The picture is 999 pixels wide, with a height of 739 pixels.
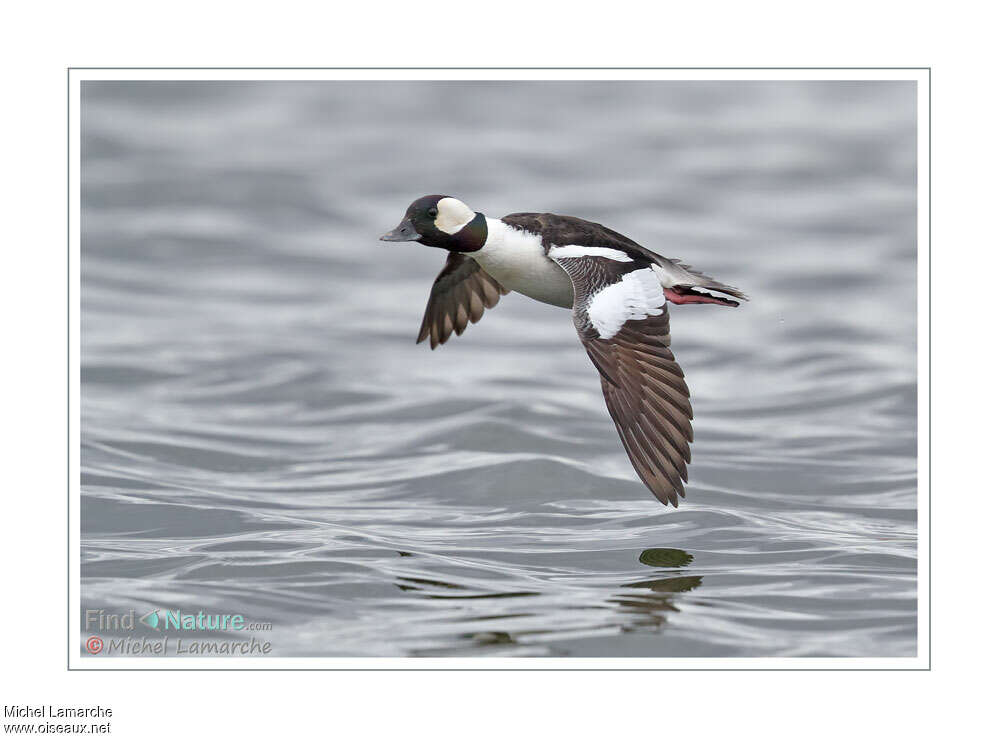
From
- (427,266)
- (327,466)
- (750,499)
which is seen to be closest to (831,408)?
(750,499)

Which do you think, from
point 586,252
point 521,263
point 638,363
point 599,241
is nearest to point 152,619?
point 638,363

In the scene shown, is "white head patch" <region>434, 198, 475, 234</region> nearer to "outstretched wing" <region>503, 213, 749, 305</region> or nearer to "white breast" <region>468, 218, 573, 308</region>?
"white breast" <region>468, 218, 573, 308</region>

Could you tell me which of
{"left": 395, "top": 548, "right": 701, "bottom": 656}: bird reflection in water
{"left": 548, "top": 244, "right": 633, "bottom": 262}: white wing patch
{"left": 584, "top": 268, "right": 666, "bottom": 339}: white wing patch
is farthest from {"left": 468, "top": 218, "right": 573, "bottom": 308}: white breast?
{"left": 395, "top": 548, "right": 701, "bottom": 656}: bird reflection in water

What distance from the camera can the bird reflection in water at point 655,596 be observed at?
5.41m

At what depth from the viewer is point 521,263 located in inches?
282

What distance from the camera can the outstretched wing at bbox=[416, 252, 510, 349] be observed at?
25.9 feet

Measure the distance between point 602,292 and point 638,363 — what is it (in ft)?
1.67

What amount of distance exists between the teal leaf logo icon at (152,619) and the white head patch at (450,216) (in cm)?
265

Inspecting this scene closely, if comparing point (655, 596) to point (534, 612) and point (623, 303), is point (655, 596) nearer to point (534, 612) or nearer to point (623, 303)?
point (534, 612)

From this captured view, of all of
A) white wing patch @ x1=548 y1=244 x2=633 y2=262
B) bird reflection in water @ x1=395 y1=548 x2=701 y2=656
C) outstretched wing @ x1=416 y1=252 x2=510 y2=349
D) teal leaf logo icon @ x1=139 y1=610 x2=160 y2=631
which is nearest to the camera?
bird reflection in water @ x1=395 y1=548 x2=701 y2=656

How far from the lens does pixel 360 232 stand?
A: 17938 mm

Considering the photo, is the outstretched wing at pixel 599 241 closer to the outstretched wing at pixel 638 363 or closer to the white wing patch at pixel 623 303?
the outstretched wing at pixel 638 363
